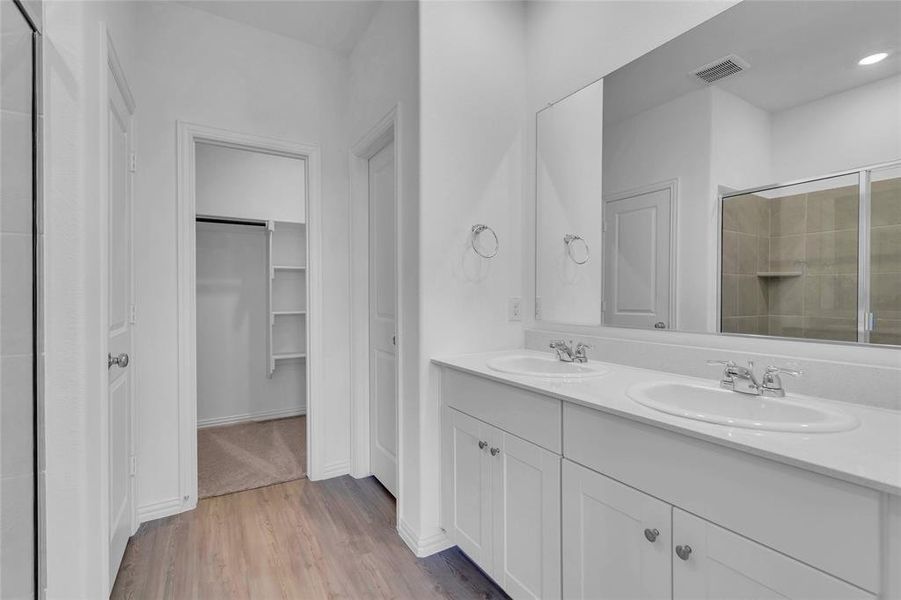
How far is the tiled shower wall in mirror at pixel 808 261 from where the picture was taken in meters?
1.11

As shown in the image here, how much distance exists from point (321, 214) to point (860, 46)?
247 centimetres

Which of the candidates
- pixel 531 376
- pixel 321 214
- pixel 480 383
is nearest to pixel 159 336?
pixel 321 214

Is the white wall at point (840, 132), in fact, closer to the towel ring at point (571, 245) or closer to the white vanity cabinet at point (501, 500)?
the towel ring at point (571, 245)

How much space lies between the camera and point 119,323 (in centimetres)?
181

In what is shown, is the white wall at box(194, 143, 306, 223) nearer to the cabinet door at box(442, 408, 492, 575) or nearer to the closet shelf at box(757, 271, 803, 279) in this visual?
the cabinet door at box(442, 408, 492, 575)

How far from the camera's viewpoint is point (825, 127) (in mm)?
1226

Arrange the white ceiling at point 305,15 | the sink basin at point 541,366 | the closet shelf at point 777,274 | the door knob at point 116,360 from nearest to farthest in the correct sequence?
the closet shelf at point 777,274 < the door knob at point 116,360 < the sink basin at point 541,366 < the white ceiling at point 305,15

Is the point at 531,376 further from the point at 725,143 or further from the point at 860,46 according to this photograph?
the point at 860,46

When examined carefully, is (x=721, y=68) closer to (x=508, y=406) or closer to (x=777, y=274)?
(x=777, y=274)

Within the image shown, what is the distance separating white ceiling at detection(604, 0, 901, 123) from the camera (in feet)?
3.76

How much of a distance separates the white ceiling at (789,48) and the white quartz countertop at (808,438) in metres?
0.88

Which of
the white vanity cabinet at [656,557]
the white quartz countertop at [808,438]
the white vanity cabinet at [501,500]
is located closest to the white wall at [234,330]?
the white vanity cabinet at [501,500]

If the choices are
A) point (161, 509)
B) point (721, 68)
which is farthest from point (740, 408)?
point (161, 509)

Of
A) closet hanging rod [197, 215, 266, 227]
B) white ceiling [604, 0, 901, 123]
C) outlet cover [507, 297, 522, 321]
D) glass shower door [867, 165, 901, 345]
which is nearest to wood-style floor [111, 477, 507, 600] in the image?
outlet cover [507, 297, 522, 321]
